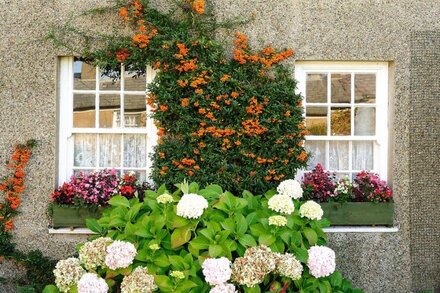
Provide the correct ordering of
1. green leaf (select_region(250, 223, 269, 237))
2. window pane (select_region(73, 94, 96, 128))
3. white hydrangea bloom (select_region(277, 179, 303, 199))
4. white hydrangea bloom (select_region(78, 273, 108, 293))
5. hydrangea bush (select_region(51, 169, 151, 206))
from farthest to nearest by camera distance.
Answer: window pane (select_region(73, 94, 96, 128)), hydrangea bush (select_region(51, 169, 151, 206)), white hydrangea bloom (select_region(277, 179, 303, 199)), green leaf (select_region(250, 223, 269, 237)), white hydrangea bloom (select_region(78, 273, 108, 293))

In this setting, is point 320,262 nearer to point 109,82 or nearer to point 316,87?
point 316,87

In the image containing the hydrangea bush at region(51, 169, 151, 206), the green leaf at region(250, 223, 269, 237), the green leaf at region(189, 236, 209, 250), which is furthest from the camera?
the hydrangea bush at region(51, 169, 151, 206)

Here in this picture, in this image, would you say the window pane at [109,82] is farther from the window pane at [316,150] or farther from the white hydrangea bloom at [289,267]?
the white hydrangea bloom at [289,267]

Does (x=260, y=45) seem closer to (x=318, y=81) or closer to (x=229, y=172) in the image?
(x=318, y=81)

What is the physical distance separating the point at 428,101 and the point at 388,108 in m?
0.43

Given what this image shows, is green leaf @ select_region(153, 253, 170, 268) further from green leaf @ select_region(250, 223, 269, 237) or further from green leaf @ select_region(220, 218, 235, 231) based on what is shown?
green leaf @ select_region(250, 223, 269, 237)

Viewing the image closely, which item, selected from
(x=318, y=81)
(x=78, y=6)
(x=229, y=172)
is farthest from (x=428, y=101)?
(x=78, y=6)

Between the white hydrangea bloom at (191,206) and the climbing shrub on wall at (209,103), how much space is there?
96cm

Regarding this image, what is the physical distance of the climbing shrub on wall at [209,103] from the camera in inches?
218

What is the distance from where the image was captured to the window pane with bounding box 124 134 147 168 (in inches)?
232

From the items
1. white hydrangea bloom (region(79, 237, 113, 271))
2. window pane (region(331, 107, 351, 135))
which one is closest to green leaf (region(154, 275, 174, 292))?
white hydrangea bloom (region(79, 237, 113, 271))

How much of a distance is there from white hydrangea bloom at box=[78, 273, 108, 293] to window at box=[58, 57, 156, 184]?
172 cm

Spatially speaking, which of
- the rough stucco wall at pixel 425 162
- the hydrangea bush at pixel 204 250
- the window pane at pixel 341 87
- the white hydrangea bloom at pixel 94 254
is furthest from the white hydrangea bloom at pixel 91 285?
the rough stucco wall at pixel 425 162

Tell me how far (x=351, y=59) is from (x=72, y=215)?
3478 mm
